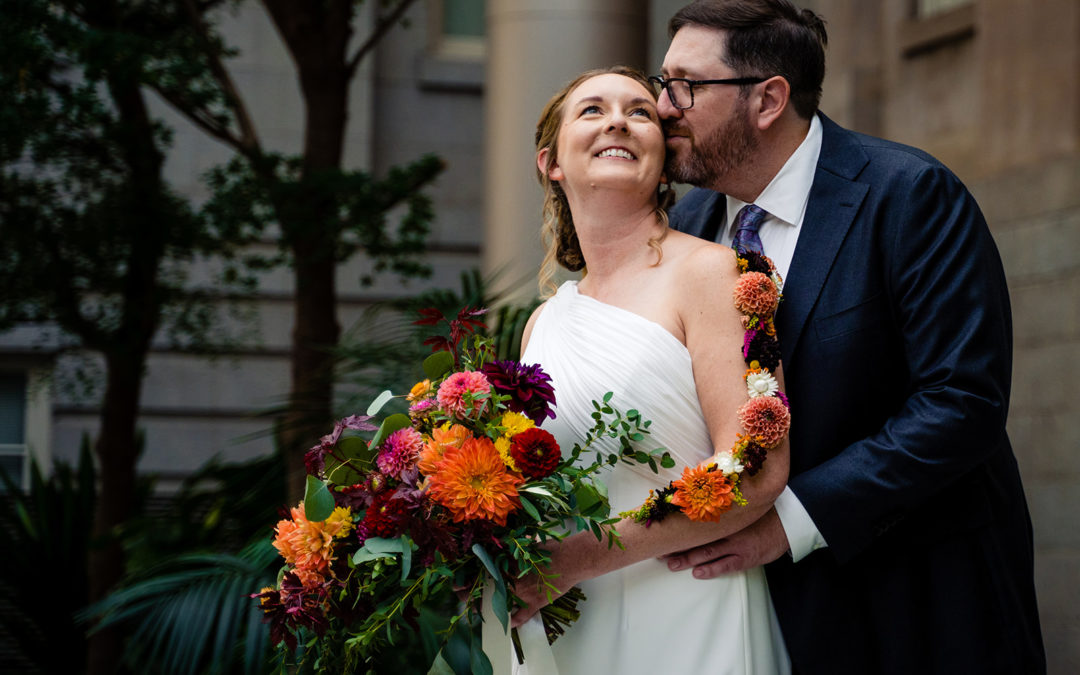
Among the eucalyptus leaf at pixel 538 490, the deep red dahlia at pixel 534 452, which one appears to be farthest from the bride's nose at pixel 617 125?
the eucalyptus leaf at pixel 538 490

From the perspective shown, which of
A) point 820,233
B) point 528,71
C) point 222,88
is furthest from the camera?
point 222,88

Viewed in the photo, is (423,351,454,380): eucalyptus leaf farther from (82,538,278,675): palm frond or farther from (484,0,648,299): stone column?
(484,0,648,299): stone column

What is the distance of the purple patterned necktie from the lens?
10.0 feet

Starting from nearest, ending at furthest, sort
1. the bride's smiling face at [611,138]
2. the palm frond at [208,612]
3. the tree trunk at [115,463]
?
1. the bride's smiling face at [611,138]
2. the palm frond at [208,612]
3. the tree trunk at [115,463]

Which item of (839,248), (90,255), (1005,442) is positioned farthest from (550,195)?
(90,255)

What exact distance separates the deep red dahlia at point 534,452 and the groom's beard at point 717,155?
35.8 inches

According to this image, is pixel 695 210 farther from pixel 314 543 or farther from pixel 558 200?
pixel 314 543

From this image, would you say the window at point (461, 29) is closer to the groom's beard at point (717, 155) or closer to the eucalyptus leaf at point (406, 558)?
the groom's beard at point (717, 155)

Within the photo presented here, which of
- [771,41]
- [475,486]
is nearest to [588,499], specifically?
[475,486]

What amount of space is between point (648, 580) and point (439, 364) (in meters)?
0.72

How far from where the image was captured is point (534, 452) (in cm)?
248

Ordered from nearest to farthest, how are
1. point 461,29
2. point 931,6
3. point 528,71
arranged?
point 528,71 < point 931,6 < point 461,29

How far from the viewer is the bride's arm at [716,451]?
8.65ft

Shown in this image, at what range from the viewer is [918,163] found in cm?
289
